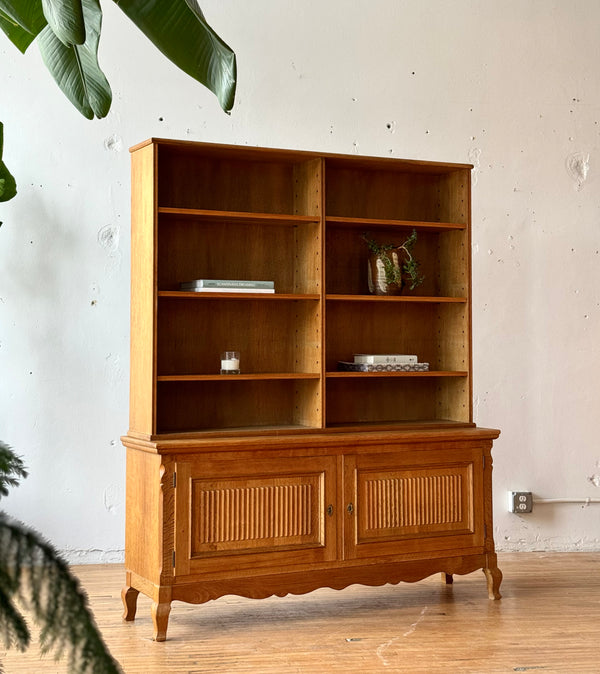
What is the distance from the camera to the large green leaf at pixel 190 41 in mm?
1133

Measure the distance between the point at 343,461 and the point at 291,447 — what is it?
0.27 metres

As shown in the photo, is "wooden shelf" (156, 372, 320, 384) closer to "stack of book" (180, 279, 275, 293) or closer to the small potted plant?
"stack of book" (180, 279, 275, 293)

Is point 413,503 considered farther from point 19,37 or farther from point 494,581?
point 19,37

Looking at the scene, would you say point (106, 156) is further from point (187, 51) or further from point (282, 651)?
point (187, 51)

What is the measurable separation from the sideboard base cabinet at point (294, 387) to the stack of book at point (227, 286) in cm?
3

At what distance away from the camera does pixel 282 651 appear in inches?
138

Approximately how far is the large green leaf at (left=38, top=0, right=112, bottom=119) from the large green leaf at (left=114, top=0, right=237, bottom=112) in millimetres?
113

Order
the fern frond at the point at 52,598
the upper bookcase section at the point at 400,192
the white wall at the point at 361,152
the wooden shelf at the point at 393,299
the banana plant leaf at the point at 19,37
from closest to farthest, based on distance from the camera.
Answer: the fern frond at the point at 52,598 → the banana plant leaf at the point at 19,37 → the wooden shelf at the point at 393,299 → the upper bookcase section at the point at 400,192 → the white wall at the point at 361,152

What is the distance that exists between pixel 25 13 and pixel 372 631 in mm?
3144

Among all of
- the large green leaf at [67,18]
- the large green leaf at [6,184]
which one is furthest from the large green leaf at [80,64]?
the large green leaf at [6,184]

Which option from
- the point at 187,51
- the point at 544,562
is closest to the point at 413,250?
the point at 544,562

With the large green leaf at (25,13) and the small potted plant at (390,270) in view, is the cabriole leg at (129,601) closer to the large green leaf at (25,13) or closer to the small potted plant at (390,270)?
the small potted plant at (390,270)

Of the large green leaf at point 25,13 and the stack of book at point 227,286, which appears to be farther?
the stack of book at point 227,286

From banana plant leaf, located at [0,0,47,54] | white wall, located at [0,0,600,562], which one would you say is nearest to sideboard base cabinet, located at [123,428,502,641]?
white wall, located at [0,0,600,562]
